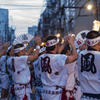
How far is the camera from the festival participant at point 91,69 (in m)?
3.68

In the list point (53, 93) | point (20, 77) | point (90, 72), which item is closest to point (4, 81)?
point (20, 77)

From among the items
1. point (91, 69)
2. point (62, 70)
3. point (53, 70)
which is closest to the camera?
point (91, 69)

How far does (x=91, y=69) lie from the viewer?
3713mm

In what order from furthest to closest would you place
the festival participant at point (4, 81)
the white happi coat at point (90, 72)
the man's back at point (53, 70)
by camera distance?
the festival participant at point (4, 81)
the man's back at point (53, 70)
the white happi coat at point (90, 72)

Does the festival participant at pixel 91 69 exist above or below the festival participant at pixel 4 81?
above

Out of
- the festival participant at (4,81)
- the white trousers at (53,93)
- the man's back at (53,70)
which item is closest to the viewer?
the man's back at (53,70)

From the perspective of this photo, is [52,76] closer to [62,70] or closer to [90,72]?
[62,70]

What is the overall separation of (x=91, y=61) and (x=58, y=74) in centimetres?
100

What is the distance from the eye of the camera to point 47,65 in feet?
14.8

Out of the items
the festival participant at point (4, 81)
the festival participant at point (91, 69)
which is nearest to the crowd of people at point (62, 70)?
the festival participant at point (91, 69)

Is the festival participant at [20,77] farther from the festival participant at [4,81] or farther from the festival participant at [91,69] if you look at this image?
the festival participant at [91,69]

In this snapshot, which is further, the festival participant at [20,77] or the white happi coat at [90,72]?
the festival participant at [20,77]

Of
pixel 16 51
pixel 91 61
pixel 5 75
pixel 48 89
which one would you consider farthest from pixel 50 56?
pixel 5 75

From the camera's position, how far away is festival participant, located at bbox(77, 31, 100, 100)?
12.1 ft
